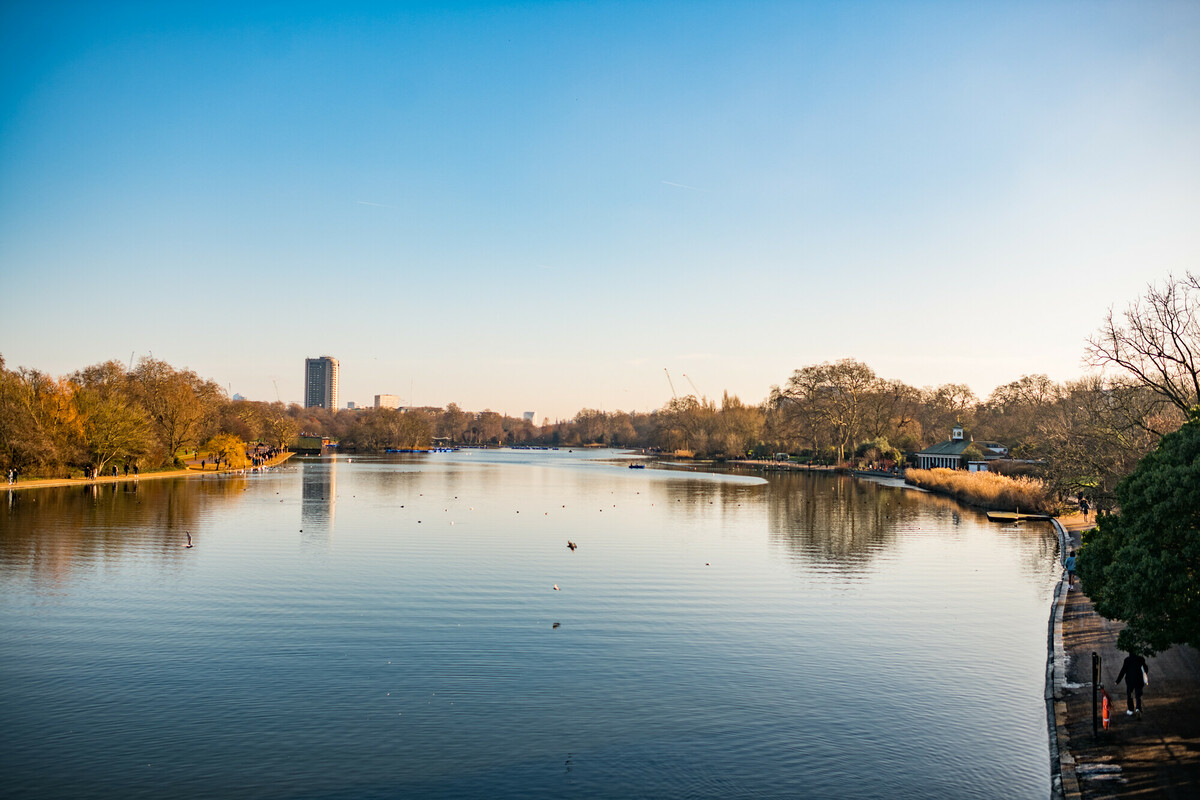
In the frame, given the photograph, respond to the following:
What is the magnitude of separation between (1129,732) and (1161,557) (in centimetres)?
386

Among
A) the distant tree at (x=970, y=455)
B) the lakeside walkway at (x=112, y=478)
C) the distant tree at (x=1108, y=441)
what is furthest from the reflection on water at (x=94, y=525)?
the distant tree at (x=970, y=455)

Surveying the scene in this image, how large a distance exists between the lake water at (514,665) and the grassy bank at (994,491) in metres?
19.7

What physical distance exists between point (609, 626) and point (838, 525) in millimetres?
36008

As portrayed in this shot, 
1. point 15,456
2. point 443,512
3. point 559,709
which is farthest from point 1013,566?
point 15,456

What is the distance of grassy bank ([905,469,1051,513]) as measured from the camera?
67250 mm

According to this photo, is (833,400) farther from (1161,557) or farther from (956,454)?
(1161,557)

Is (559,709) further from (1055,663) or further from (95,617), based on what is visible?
(95,617)

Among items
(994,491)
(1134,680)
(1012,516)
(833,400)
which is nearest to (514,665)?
(1134,680)

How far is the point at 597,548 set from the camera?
46062 millimetres

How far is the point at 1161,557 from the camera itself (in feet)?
57.0

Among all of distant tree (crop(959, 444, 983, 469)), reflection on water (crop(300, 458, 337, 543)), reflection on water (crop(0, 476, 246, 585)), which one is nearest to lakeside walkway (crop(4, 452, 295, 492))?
reflection on water (crop(0, 476, 246, 585))

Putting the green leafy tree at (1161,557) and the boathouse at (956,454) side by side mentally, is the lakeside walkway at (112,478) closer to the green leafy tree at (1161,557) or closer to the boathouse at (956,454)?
the green leafy tree at (1161,557)

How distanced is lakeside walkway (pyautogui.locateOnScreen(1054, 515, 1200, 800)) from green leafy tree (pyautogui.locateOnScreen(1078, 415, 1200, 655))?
1.47 meters

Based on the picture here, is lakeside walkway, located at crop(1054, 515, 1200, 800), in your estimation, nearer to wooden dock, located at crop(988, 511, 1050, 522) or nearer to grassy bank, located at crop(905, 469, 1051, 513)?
wooden dock, located at crop(988, 511, 1050, 522)
